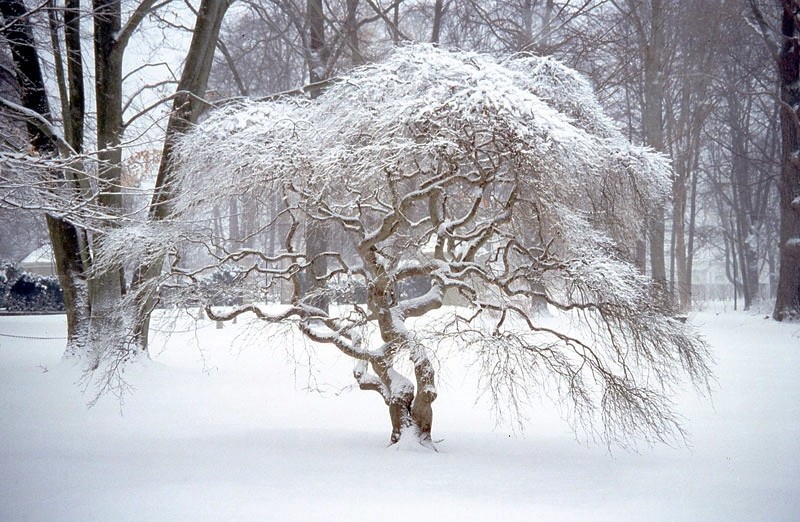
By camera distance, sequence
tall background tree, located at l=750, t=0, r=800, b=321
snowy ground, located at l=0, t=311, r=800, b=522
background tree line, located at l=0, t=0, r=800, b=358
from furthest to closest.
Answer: tall background tree, located at l=750, t=0, r=800, b=321, background tree line, located at l=0, t=0, r=800, b=358, snowy ground, located at l=0, t=311, r=800, b=522

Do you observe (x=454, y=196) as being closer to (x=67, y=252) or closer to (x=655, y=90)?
(x=67, y=252)

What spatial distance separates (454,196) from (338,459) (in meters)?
2.98

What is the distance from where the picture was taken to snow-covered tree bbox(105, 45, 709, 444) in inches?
220

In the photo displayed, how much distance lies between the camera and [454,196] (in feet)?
24.6

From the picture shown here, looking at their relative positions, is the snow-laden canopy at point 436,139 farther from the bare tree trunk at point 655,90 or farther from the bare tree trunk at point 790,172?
the bare tree trunk at point 790,172

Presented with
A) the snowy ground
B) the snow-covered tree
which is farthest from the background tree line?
the snowy ground

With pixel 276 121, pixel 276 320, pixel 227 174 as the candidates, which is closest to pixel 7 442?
pixel 276 320

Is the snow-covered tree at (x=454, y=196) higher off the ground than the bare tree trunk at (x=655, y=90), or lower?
lower

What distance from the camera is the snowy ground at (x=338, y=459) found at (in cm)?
500

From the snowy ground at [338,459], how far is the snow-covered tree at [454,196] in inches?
24.8

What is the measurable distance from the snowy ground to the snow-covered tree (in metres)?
0.63

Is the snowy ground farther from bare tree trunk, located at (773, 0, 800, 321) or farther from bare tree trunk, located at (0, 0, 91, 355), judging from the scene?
bare tree trunk, located at (773, 0, 800, 321)

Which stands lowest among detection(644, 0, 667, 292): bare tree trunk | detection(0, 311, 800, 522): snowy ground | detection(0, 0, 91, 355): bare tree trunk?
detection(0, 311, 800, 522): snowy ground

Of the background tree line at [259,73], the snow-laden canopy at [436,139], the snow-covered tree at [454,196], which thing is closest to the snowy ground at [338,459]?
the snow-covered tree at [454,196]
